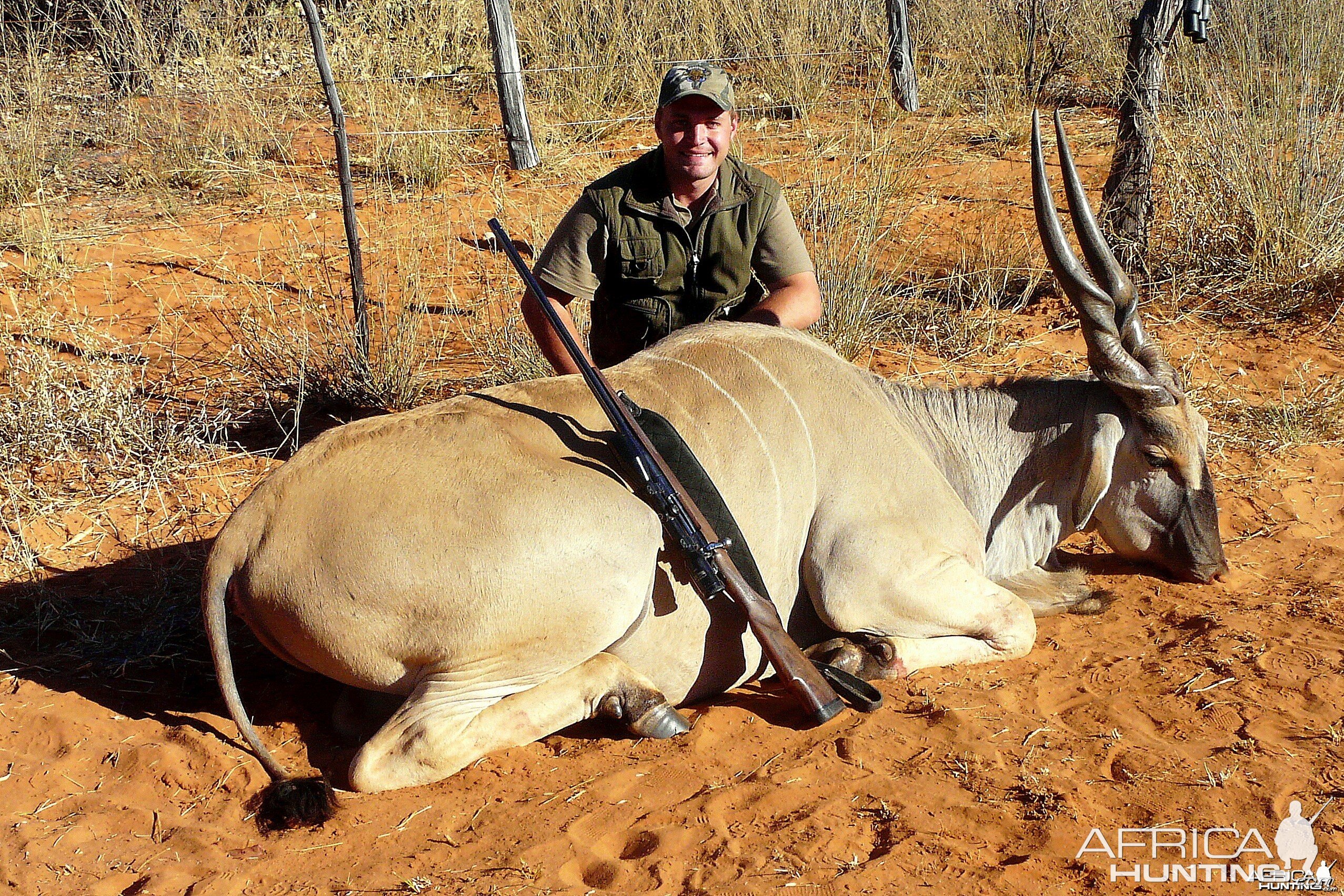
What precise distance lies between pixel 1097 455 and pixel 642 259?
5.73 feet

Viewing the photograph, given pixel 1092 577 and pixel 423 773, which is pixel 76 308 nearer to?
pixel 423 773

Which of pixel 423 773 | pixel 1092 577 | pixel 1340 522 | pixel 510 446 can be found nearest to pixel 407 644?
pixel 423 773

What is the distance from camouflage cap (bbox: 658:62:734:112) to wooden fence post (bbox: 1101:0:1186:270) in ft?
10.6

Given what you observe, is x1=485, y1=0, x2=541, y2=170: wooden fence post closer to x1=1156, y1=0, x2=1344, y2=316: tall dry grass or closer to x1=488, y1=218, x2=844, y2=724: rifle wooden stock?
x1=1156, y1=0, x2=1344, y2=316: tall dry grass

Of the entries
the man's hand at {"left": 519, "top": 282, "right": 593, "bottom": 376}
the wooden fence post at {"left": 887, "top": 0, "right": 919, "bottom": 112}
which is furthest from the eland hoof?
the wooden fence post at {"left": 887, "top": 0, "right": 919, "bottom": 112}

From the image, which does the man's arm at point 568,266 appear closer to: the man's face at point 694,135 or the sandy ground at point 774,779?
the man's face at point 694,135

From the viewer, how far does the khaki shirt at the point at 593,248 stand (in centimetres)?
422

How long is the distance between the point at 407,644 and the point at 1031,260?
4885 millimetres

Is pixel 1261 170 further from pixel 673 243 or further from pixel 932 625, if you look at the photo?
pixel 932 625

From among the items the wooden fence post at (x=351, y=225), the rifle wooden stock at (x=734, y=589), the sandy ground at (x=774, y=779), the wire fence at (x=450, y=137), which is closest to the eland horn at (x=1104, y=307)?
the sandy ground at (x=774, y=779)

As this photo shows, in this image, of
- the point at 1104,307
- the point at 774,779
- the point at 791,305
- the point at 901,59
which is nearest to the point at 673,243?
the point at 791,305

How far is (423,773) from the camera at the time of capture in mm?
3027

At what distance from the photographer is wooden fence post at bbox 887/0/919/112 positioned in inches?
380

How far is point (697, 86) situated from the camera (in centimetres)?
397
